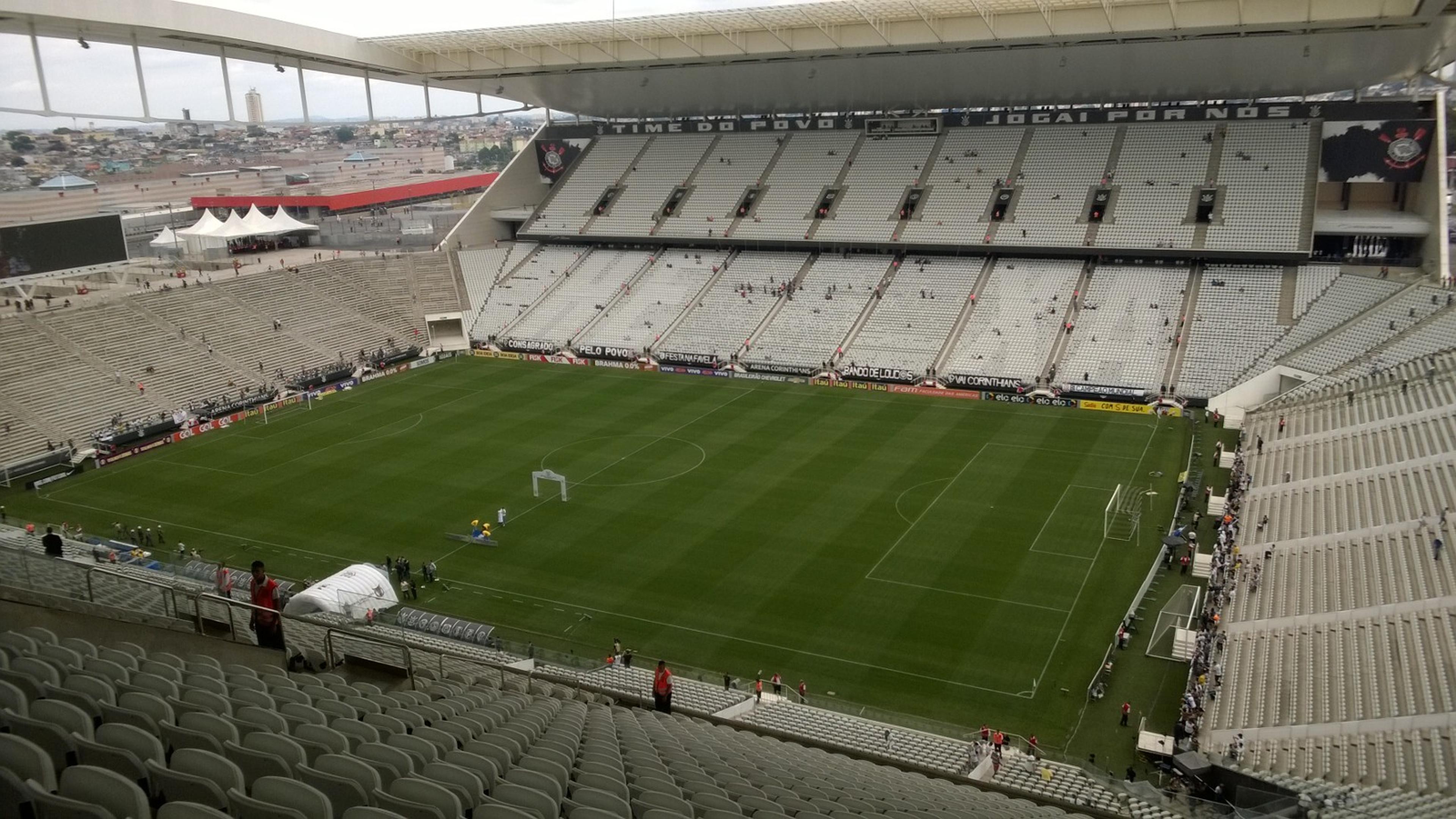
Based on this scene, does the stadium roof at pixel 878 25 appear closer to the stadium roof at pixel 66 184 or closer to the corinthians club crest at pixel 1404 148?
the corinthians club crest at pixel 1404 148

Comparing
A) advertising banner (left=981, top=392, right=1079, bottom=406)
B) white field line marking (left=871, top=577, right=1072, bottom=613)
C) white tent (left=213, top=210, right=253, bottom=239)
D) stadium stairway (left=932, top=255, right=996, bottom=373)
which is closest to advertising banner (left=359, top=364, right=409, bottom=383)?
white tent (left=213, top=210, right=253, bottom=239)

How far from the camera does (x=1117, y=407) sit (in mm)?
46125

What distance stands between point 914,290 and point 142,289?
41.5 meters

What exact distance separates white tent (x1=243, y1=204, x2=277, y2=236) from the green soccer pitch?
2114 cm

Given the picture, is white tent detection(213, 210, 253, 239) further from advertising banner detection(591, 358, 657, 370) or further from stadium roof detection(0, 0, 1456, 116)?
advertising banner detection(591, 358, 657, 370)

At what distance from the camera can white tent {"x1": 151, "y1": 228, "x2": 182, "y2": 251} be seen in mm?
68688

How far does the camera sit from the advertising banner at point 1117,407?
1791 inches

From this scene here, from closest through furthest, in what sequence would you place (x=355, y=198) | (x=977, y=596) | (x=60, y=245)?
(x=977, y=596) → (x=60, y=245) → (x=355, y=198)

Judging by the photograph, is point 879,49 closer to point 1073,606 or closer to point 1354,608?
point 1073,606

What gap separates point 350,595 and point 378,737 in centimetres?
1971

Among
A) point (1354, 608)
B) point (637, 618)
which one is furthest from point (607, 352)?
point (1354, 608)

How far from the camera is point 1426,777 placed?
58.4ft

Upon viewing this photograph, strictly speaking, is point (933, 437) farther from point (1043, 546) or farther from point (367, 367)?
point (367, 367)

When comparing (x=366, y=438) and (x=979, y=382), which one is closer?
(x=366, y=438)
